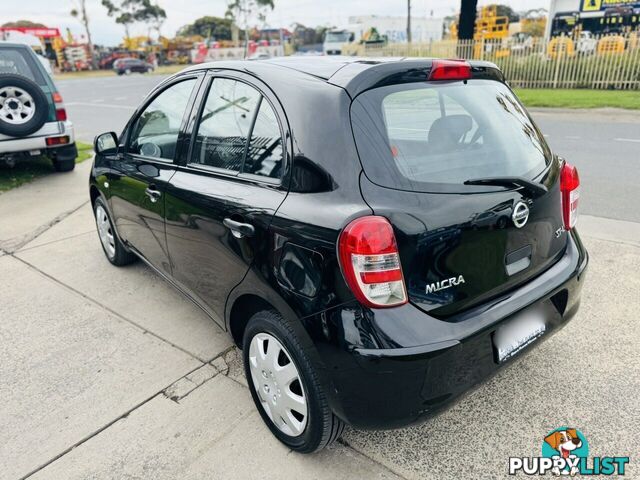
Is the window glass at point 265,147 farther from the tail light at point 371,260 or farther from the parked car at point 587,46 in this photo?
the parked car at point 587,46

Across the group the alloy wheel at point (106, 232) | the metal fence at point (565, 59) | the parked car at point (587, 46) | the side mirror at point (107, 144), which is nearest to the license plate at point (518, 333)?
the side mirror at point (107, 144)

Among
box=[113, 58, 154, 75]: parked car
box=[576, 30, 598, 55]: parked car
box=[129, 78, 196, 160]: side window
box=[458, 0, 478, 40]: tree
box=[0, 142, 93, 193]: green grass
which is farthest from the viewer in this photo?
box=[113, 58, 154, 75]: parked car

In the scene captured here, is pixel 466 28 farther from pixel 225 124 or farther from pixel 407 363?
pixel 407 363

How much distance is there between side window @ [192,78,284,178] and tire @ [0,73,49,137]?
5130 mm

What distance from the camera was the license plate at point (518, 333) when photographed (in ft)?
6.70

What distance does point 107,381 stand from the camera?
2869mm

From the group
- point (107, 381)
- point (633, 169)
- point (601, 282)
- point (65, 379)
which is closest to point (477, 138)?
point (601, 282)

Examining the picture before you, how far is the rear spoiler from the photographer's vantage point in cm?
204

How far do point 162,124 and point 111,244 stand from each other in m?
1.62

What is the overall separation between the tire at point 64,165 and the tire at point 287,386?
22.4 feet

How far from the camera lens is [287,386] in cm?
218

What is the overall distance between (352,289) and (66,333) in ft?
8.14

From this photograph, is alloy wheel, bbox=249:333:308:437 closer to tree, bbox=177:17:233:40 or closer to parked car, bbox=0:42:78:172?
parked car, bbox=0:42:78:172

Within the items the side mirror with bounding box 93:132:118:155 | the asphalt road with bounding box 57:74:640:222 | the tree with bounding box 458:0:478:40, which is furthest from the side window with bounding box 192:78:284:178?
the tree with bounding box 458:0:478:40
